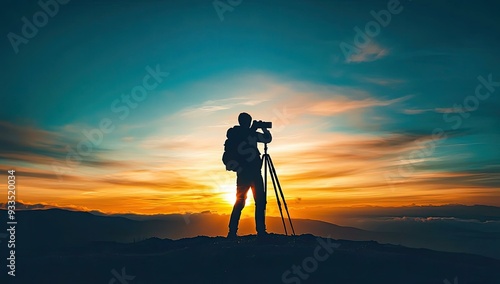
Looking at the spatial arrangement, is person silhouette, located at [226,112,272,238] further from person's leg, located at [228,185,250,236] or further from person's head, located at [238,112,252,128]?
person's head, located at [238,112,252,128]

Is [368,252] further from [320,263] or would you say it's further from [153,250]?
[153,250]

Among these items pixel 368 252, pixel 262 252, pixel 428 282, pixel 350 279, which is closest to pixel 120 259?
pixel 262 252

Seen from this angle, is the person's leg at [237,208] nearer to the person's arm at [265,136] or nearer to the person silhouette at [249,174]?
the person silhouette at [249,174]

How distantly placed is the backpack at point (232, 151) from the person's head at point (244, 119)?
0.24 m

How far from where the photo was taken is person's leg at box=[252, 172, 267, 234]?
1227 centimetres

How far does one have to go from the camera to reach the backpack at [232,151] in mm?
12375

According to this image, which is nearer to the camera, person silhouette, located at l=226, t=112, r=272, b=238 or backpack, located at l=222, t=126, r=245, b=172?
person silhouette, located at l=226, t=112, r=272, b=238
